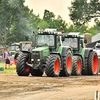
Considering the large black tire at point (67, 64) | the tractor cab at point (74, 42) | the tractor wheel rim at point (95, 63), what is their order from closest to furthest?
1. the large black tire at point (67, 64)
2. the tractor cab at point (74, 42)
3. the tractor wheel rim at point (95, 63)

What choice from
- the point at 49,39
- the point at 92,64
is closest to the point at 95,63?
the point at 92,64

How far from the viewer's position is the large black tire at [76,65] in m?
20.8

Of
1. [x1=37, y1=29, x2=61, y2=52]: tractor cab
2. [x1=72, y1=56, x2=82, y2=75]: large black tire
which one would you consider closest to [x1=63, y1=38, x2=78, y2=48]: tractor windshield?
[x1=72, y1=56, x2=82, y2=75]: large black tire

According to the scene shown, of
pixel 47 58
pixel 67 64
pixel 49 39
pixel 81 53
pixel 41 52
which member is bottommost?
pixel 67 64

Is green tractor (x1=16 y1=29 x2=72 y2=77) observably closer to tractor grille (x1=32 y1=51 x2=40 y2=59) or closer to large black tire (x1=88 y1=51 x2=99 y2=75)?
tractor grille (x1=32 y1=51 x2=40 y2=59)

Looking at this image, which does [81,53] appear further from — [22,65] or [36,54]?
[22,65]

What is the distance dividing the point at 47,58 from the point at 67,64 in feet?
6.69

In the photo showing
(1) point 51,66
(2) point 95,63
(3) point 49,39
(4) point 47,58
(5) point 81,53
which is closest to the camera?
(1) point 51,66

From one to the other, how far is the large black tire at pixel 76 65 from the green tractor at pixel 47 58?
0.44 meters

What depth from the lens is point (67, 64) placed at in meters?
20.4

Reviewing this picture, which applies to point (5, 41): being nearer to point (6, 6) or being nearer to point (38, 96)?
point (6, 6)

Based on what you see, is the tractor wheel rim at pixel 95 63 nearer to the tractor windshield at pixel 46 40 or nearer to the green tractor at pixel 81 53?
the green tractor at pixel 81 53

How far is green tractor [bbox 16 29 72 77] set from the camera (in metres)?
18.7

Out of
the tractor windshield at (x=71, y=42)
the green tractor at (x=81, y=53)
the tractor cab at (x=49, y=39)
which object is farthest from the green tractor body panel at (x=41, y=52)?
the tractor windshield at (x=71, y=42)
